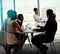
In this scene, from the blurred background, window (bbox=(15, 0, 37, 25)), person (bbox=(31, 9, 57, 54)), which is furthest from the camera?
window (bbox=(15, 0, 37, 25))

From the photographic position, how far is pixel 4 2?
9.60 metres

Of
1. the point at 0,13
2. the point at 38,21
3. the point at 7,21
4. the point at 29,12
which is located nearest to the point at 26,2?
the point at 29,12

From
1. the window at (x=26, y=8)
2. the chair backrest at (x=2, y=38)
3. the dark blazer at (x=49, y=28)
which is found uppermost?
the window at (x=26, y=8)

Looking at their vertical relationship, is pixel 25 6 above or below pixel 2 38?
above

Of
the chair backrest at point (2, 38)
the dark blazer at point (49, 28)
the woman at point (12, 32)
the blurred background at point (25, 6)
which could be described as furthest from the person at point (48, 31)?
the blurred background at point (25, 6)

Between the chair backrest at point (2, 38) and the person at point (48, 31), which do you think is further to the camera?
the person at point (48, 31)

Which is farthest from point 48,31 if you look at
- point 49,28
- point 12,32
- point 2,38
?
point 2,38

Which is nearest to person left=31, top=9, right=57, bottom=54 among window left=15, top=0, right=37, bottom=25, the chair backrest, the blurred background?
the chair backrest

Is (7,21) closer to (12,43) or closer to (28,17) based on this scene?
(12,43)

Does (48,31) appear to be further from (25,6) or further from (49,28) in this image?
(25,6)

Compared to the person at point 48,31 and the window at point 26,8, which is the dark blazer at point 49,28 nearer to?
the person at point 48,31

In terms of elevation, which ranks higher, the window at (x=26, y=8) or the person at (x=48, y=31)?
the window at (x=26, y=8)

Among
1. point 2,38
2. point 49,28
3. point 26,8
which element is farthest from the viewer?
point 26,8

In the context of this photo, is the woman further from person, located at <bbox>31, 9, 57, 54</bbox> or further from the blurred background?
the blurred background
